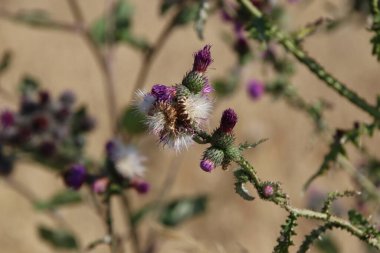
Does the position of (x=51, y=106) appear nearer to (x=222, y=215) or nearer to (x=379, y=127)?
(x=379, y=127)

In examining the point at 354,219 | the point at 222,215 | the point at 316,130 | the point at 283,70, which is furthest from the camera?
the point at 222,215

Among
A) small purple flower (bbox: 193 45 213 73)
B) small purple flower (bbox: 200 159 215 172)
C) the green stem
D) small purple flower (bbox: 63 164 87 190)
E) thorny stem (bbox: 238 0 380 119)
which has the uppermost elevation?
small purple flower (bbox: 63 164 87 190)

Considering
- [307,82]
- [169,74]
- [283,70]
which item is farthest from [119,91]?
[283,70]

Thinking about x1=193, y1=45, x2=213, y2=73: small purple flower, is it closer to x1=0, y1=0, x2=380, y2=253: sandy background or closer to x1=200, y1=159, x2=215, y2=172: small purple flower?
x1=200, y1=159, x2=215, y2=172: small purple flower

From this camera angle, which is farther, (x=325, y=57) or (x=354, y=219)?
(x=325, y=57)

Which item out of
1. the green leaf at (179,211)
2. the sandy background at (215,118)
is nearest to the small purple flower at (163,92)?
the green leaf at (179,211)

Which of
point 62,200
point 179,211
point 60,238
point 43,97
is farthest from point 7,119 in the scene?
point 179,211

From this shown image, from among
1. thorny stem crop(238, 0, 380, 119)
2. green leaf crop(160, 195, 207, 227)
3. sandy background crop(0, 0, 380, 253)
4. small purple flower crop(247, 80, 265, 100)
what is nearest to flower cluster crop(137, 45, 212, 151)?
thorny stem crop(238, 0, 380, 119)
